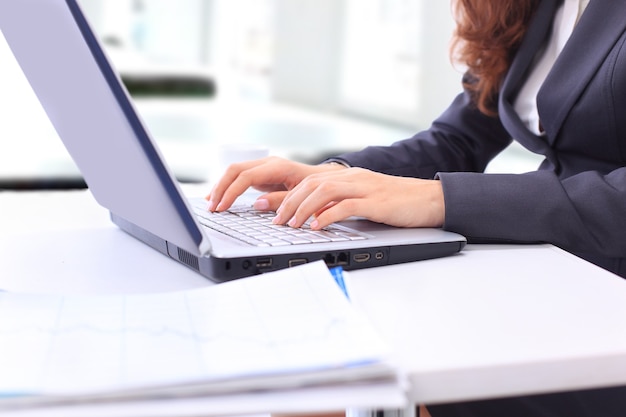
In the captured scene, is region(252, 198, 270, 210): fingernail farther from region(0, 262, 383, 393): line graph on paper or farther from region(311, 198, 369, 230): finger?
region(0, 262, 383, 393): line graph on paper

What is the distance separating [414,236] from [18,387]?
415mm

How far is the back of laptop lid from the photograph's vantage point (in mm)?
567

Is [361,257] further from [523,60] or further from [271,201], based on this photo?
[523,60]

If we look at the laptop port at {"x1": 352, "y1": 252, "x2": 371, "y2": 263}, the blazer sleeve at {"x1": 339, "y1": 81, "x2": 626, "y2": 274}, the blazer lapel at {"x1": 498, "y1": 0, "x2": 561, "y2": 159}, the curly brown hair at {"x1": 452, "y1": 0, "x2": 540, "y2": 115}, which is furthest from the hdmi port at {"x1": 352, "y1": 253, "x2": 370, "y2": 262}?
the curly brown hair at {"x1": 452, "y1": 0, "x2": 540, "y2": 115}

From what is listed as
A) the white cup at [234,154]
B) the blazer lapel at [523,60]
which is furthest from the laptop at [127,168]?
the blazer lapel at [523,60]

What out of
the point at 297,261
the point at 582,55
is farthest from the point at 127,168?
the point at 582,55

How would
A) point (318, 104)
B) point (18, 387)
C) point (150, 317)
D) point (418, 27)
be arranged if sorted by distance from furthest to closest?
point (318, 104) → point (418, 27) → point (150, 317) → point (18, 387)

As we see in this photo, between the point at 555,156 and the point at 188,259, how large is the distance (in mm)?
608

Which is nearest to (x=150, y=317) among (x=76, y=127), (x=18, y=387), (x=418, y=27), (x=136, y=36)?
(x=18, y=387)

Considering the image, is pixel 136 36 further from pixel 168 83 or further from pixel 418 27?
pixel 418 27

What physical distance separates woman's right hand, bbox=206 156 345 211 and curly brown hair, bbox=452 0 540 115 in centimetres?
40

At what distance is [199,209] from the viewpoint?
85 centimetres

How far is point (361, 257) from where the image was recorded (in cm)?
69

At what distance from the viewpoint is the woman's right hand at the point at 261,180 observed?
0.84m
